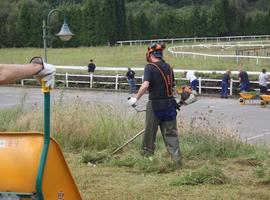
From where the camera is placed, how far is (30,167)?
13.2 ft

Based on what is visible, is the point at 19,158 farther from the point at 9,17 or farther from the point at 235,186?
the point at 9,17

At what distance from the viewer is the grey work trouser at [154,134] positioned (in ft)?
27.8

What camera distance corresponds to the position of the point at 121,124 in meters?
10.4

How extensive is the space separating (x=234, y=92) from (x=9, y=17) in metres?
56.4

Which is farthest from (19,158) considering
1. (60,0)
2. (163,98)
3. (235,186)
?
(60,0)

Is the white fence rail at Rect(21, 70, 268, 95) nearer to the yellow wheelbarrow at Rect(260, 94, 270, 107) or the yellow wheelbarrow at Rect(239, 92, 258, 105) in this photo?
the yellow wheelbarrow at Rect(239, 92, 258, 105)

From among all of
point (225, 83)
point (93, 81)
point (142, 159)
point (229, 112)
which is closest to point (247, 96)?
point (229, 112)

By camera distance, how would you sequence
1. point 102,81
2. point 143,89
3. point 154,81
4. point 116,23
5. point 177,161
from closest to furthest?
point 177,161, point 143,89, point 154,81, point 102,81, point 116,23

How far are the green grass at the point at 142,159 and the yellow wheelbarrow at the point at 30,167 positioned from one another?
2.26m

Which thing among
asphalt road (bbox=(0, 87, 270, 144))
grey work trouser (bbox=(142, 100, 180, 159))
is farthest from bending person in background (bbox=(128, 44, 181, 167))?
asphalt road (bbox=(0, 87, 270, 144))

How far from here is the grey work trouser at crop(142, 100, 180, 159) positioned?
8484 mm

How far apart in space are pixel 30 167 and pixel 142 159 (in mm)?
4375

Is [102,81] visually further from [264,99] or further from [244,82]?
[264,99]

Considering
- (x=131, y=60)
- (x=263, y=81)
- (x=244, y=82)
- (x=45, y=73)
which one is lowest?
(x=131, y=60)
